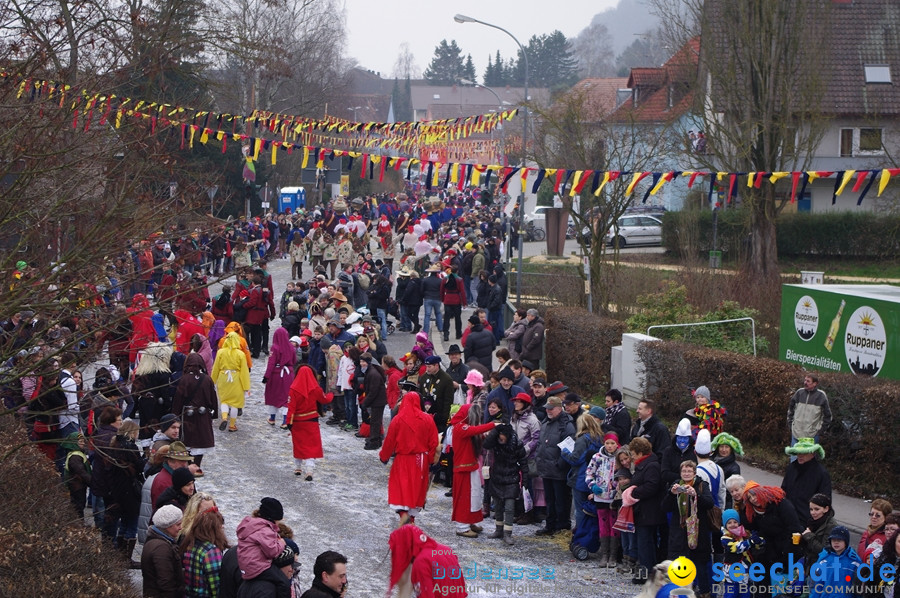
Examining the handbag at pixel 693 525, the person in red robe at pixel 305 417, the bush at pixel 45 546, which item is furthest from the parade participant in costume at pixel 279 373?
the handbag at pixel 693 525

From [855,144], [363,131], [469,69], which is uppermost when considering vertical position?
[469,69]

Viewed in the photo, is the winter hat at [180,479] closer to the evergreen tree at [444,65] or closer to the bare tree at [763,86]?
the bare tree at [763,86]

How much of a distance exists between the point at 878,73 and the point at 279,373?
34.3 m

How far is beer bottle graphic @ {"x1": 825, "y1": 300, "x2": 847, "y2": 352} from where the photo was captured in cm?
1629

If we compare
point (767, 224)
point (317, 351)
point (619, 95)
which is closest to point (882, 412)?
point (317, 351)

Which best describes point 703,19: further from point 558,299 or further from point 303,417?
point 303,417

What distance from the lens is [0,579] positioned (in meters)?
7.51

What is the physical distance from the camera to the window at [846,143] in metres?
43.1

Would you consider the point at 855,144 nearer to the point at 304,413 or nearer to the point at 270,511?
the point at 304,413

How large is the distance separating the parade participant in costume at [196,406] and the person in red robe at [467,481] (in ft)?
11.3

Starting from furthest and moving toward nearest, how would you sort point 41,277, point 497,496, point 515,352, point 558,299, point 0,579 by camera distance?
point 558,299, point 515,352, point 497,496, point 41,277, point 0,579

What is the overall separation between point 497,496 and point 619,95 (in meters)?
62.4

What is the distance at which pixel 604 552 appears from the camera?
10938mm

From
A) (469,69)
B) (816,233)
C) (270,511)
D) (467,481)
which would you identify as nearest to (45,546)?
(270,511)
